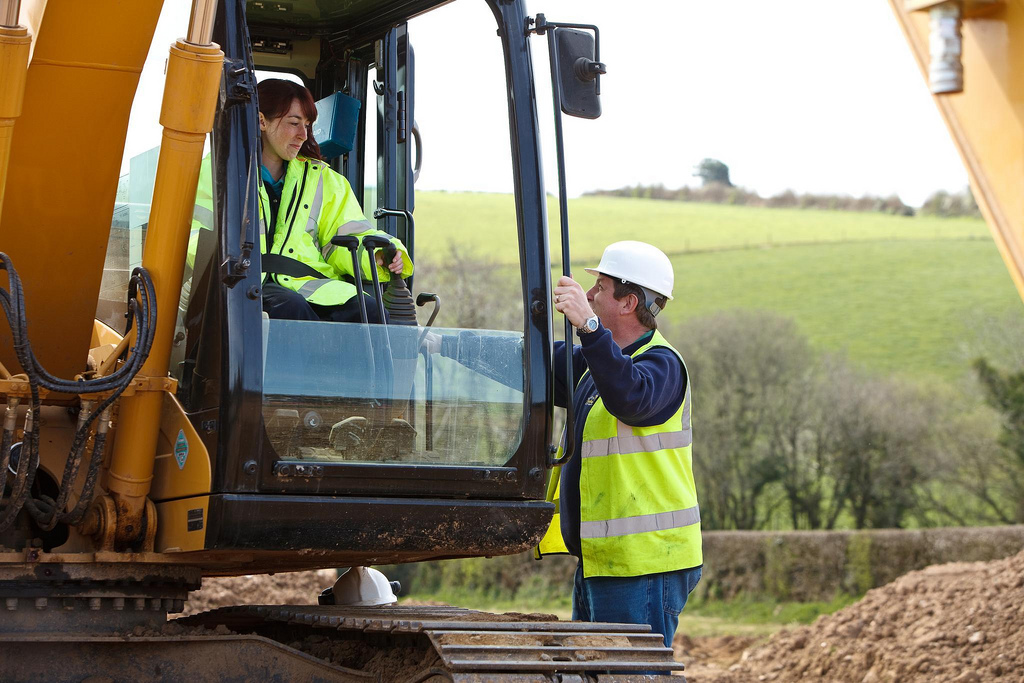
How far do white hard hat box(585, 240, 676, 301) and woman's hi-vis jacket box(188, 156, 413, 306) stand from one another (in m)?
0.82

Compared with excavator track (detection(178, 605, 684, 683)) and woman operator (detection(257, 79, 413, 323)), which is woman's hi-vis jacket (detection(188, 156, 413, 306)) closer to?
woman operator (detection(257, 79, 413, 323))

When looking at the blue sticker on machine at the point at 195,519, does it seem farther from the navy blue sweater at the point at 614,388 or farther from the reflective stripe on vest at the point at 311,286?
the navy blue sweater at the point at 614,388

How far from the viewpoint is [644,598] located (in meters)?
3.97

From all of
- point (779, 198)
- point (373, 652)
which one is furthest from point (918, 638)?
point (779, 198)

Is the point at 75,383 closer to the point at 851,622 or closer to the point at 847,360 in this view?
the point at 851,622

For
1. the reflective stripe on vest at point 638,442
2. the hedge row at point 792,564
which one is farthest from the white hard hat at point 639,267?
the hedge row at point 792,564

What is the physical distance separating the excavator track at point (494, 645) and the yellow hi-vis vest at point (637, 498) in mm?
433

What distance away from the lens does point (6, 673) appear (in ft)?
10.8

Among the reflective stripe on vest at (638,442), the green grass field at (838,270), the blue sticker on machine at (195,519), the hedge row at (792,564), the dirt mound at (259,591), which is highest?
the green grass field at (838,270)

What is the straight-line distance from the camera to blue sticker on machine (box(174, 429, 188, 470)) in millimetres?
3361

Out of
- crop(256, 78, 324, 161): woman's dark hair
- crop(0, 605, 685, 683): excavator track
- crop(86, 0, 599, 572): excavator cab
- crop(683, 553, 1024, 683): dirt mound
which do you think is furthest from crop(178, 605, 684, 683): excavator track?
crop(683, 553, 1024, 683): dirt mound

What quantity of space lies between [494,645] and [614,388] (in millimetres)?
938

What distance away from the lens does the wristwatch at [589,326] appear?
12.0 ft

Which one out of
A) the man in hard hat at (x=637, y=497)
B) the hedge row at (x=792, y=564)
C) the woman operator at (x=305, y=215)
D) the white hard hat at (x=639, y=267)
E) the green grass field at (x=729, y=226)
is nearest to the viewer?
the woman operator at (x=305, y=215)
